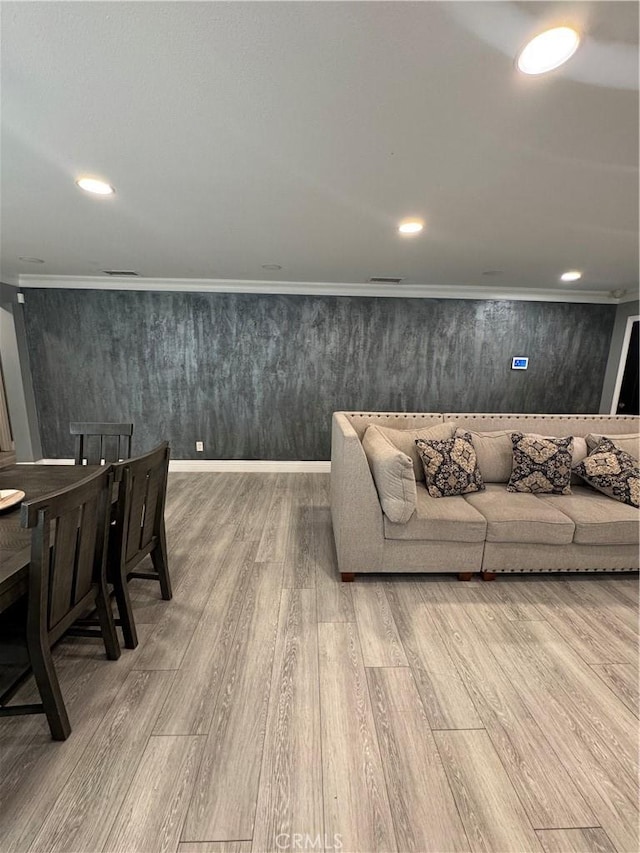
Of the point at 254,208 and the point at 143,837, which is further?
the point at 254,208

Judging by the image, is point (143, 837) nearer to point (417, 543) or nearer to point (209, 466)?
point (417, 543)

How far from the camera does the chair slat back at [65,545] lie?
→ 1077 mm

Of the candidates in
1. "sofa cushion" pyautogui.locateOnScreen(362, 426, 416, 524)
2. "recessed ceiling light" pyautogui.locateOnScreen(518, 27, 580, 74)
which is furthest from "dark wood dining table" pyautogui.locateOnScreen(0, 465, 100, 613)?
"recessed ceiling light" pyautogui.locateOnScreen(518, 27, 580, 74)

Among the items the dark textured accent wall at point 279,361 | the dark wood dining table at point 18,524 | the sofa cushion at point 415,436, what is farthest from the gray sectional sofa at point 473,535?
the dark textured accent wall at point 279,361

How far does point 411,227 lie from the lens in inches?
89.0

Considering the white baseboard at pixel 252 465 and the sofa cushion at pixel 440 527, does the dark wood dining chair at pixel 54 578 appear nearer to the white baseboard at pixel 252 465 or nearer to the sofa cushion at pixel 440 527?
the sofa cushion at pixel 440 527

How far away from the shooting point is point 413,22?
89 centimetres

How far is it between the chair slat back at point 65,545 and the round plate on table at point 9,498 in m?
0.44

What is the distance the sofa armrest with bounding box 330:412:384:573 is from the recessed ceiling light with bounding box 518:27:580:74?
1650mm

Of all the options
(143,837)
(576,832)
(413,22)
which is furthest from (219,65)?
(576,832)

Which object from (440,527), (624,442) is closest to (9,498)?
(440,527)

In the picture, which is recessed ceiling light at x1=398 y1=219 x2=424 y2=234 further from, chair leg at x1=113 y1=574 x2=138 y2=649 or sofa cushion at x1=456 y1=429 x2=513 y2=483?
chair leg at x1=113 y1=574 x2=138 y2=649

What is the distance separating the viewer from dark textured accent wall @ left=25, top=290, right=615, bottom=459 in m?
4.02

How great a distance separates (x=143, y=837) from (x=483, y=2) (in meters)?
2.49
